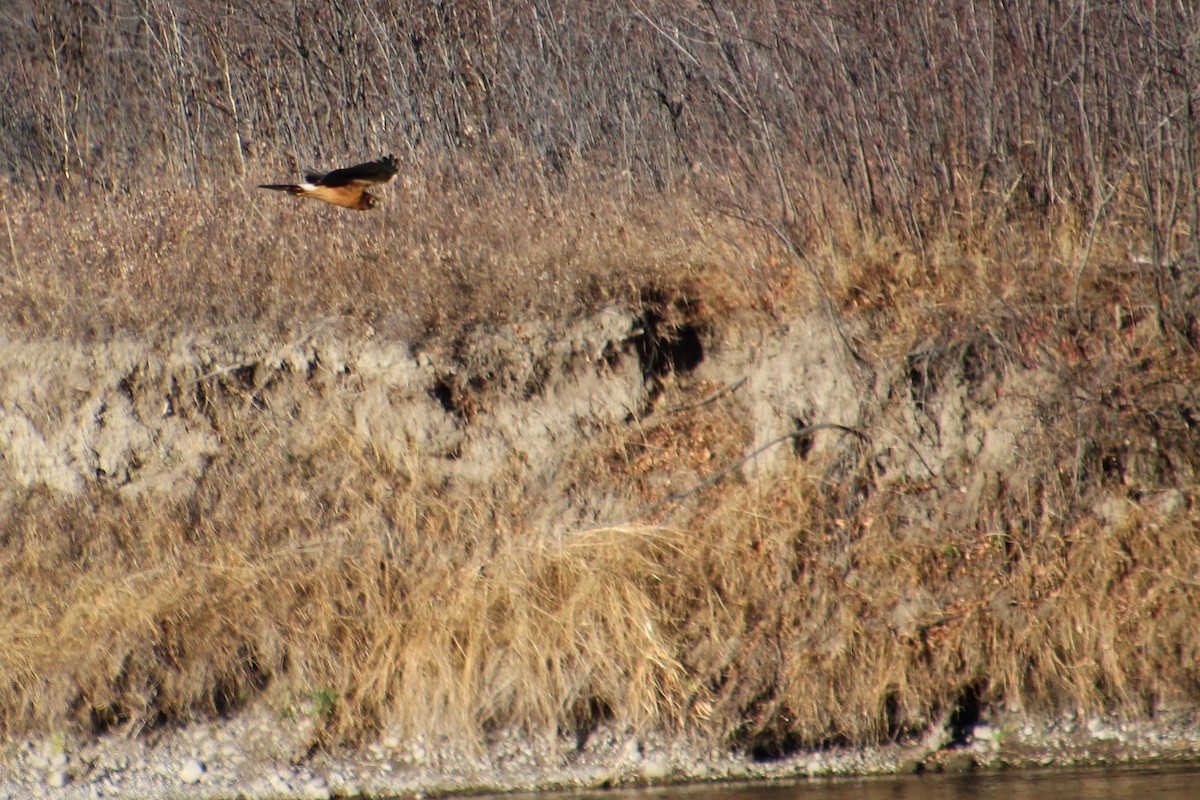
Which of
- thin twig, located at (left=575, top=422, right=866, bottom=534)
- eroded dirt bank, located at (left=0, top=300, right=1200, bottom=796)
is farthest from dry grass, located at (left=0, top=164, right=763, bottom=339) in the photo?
thin twig, located at (left=575, top=422, right=866, bottom=534)

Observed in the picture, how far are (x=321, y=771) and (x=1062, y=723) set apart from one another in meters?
3.75

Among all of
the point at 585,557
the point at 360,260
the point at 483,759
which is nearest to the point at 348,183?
the point at 360,260

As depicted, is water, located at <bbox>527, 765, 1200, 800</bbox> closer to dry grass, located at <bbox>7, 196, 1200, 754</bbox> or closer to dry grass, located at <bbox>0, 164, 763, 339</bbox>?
dry grass, located at <bbox>7, 196, 1200, 754</bbox>

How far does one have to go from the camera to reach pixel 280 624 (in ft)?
21.2

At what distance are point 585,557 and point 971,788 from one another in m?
2.21

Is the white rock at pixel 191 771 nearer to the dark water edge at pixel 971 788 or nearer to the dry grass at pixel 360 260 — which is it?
the dark water edge at pixel 971 788

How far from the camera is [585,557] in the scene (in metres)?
6.42

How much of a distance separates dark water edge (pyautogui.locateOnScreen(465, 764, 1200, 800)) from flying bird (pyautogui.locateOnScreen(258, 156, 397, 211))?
3131 mm

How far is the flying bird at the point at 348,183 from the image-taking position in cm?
564

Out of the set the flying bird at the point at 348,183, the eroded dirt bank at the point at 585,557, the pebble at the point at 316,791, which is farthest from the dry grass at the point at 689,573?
the flying bird at the point at 348,183

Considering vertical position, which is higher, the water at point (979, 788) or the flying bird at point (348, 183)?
the flying bird at point (348, 183)

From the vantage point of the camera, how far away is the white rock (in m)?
6.30

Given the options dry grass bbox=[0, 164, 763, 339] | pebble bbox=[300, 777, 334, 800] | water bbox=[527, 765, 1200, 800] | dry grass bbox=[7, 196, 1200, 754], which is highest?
dry grass bbox=[0, 164, 763, 339]

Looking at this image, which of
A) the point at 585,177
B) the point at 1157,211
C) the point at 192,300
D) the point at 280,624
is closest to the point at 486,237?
the point at 585,177
